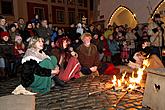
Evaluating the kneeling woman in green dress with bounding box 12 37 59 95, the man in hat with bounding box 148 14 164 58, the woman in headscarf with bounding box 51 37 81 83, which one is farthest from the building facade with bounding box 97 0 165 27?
the kneeling woman in green dress with bounding box 12 37 59 95

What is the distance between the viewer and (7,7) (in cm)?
2303

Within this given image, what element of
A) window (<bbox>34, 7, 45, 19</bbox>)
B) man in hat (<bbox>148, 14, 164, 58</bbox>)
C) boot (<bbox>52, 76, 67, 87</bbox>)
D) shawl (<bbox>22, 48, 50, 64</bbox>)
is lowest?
boot (<bbox>52, 76, 67, 87</bbox>)

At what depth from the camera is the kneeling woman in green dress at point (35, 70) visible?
6.58 meters

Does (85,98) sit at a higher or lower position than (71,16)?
lower

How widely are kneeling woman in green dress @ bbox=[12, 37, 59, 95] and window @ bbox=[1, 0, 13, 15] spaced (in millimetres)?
17231

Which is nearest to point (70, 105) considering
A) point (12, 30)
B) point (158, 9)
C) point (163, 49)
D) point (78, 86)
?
point (78, 86)

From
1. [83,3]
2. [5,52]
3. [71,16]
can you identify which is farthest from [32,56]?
[83,3]

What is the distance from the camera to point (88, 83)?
25.5 feet

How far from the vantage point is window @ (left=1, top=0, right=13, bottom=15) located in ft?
75.0

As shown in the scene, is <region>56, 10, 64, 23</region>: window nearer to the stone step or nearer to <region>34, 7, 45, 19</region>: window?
<region>34, 7, 45, 19</region>: window

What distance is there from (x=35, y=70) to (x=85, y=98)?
1456mm

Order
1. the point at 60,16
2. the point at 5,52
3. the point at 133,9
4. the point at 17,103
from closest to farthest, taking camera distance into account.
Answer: the point at 17,103 < the point at 5,52 < the point at 133,9 < the point at 60,16

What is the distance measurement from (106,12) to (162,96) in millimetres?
15745

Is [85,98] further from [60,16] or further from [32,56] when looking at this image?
[60,16]
